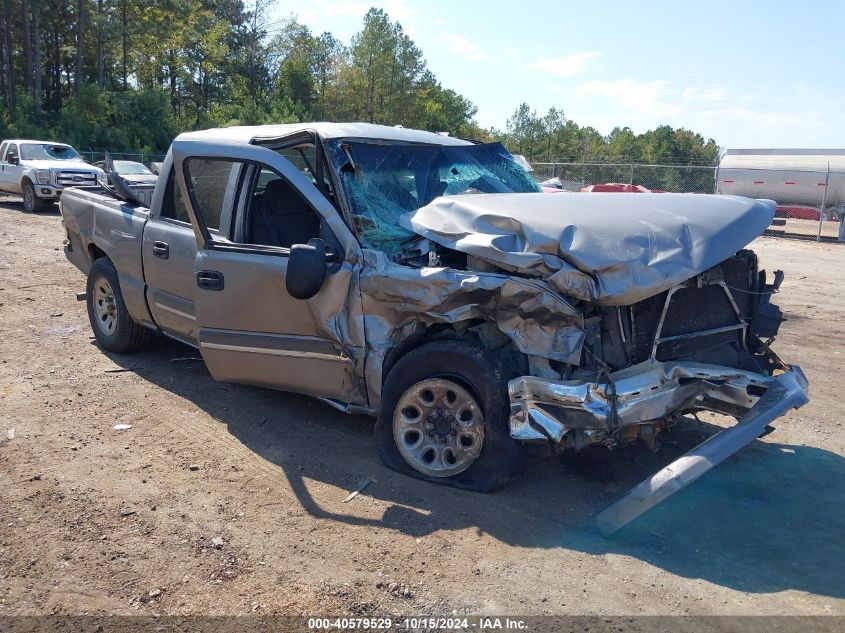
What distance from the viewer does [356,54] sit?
4794cm

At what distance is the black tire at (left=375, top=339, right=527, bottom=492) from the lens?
3828 mm

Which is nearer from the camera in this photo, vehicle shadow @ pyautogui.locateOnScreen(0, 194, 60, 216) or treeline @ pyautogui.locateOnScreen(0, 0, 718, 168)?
vehicle shadow @ pyautogui.locateOnScreen(0, 194, 60, 216)

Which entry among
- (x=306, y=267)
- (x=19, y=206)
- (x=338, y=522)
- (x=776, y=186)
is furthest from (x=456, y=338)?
(x=776, y=186)

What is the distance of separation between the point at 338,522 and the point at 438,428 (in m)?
0.76

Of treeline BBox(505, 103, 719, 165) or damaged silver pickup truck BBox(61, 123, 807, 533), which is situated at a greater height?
treeline BBox(505, 103, 719, 165)

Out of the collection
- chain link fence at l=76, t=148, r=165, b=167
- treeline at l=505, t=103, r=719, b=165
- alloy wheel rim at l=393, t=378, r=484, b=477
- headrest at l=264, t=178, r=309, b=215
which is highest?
treeline at l=505, t=103, r=719, b=165

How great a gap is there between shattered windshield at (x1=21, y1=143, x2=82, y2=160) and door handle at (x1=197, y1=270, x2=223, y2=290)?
18.1 metres

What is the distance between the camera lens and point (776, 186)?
82.7 ft

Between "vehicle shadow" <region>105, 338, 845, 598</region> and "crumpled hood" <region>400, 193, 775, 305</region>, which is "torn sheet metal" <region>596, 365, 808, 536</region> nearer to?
"vehicle shadow" <region>105, 338, 845, 598</region>

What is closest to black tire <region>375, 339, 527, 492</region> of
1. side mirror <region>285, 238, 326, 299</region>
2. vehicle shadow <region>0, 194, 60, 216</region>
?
side mirror <region>285, 238, 326, 299</region>

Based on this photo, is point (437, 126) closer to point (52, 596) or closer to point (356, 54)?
point (356, 54)

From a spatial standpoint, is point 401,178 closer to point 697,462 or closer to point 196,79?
point 697,462

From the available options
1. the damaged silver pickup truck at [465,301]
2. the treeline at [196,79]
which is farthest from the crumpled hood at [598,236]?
the treeline at [196,79]

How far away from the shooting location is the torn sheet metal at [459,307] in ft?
12.1
